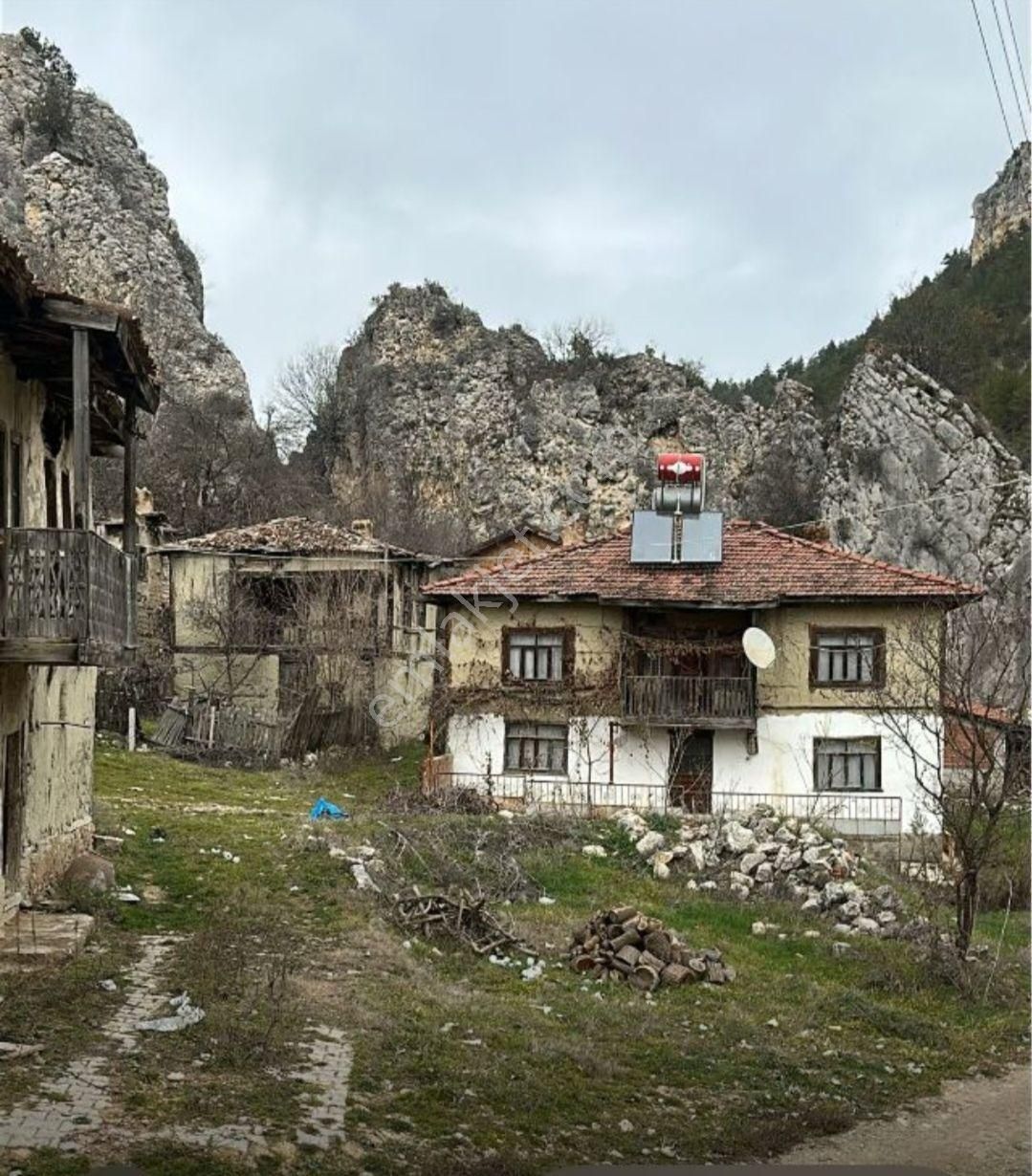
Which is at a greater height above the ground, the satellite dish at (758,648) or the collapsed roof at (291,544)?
the collapsed roof at (291,544)

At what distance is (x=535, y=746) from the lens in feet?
81.2

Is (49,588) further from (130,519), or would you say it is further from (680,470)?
(680,470)

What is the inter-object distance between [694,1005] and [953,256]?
44.5 metres

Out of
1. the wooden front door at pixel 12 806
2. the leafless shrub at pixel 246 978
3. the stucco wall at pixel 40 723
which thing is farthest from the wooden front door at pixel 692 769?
the wooden front door at pixel 12 806

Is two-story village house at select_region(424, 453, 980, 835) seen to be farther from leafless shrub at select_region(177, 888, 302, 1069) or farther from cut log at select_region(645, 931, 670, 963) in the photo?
leafless shrub at select_region(177, 888, 302, 1069)

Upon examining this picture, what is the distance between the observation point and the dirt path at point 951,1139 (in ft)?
27.1

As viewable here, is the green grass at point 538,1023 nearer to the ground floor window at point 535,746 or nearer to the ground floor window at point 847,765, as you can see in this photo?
the ground floor window at point 847,765

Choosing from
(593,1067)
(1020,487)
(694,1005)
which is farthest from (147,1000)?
(1020,487)

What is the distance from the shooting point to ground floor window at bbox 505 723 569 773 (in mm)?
24609

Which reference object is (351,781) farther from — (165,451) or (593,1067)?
(165,451)

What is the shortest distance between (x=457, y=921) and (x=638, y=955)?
1930 millimetres

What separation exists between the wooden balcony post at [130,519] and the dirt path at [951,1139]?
22.4ft

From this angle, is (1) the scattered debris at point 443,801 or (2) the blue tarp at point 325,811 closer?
(2) the blue tarp at point 325,811

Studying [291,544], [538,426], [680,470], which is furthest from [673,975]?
[538,426]
